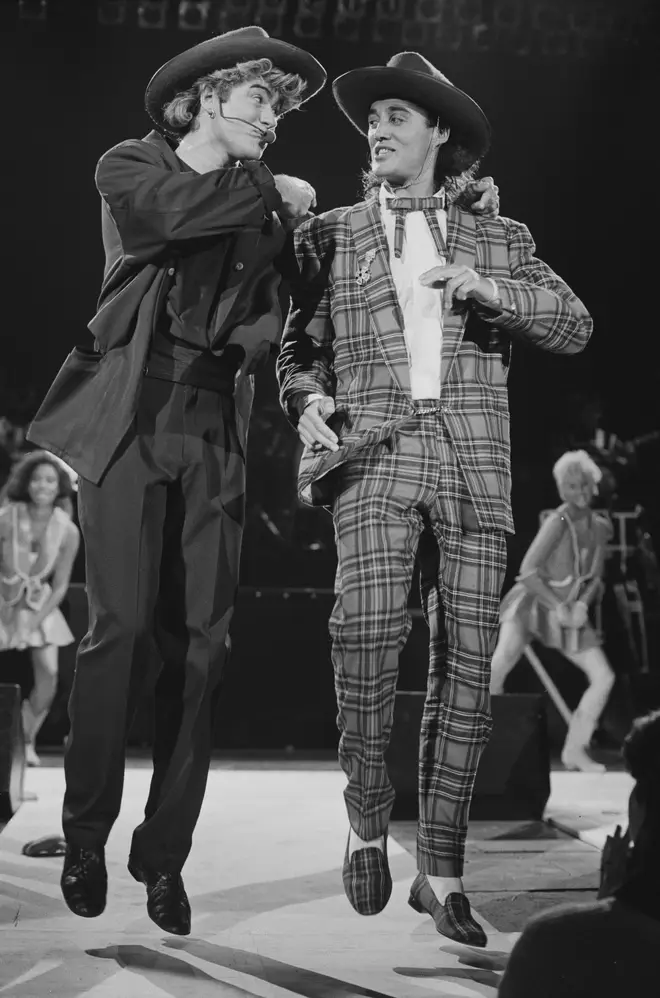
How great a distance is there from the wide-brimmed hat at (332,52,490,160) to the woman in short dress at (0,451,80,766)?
431 centimetres

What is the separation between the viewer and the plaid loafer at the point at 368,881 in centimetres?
278

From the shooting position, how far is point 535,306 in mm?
2928

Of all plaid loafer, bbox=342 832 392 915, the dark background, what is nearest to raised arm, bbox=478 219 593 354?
plaid loafer, bbox=342 832 392 915

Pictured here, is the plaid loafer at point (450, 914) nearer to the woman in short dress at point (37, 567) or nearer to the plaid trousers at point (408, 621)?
the plaid trousers at point (408, 621)

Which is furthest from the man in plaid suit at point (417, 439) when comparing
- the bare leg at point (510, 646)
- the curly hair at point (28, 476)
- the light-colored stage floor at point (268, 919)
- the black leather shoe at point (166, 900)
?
the curly hair at point (28, 476)


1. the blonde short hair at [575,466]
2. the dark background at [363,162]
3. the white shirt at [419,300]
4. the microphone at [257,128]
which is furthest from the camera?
the dark background at [363,162]

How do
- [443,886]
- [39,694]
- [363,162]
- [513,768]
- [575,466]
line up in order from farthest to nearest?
[363,162]
[575,466]
[39,694]
[513,768]
[443,886]

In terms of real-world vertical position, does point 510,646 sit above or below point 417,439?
below

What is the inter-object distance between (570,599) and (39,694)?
3.10m

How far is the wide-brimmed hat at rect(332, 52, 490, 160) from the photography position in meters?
3.04

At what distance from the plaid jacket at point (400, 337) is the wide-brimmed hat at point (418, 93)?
0.24 metres

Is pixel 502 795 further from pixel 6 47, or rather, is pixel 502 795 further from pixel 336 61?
pixel 6 47

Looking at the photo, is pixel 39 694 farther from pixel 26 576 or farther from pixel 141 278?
pixel 141 278

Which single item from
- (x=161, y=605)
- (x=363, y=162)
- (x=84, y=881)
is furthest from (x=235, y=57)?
(x=363, y=162)
